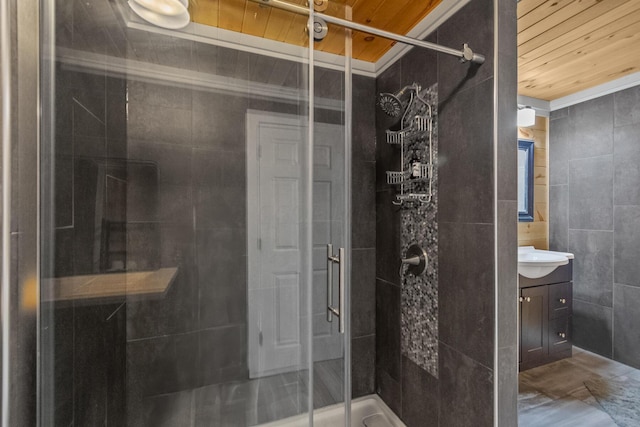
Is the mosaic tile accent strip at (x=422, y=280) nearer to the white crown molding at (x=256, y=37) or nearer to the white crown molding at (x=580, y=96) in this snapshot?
the white crown molding at (x=256, y=37)

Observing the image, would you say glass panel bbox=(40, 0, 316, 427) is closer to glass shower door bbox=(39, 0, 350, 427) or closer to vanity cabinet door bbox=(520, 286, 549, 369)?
glass shower door bbox=(39, 0, 350, 427)

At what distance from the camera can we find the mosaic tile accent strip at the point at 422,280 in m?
1.51

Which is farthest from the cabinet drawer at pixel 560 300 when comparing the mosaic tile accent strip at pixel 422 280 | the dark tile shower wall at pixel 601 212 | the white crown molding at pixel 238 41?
the white crown molding at pixel 238 41

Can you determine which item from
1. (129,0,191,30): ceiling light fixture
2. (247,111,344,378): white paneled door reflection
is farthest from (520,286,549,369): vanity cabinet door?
(129,0,191,30): ceiling light fixture

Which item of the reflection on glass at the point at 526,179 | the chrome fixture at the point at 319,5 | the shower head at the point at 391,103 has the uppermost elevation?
the chrome fixture at the point at 319,5

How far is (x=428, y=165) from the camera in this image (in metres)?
1.51

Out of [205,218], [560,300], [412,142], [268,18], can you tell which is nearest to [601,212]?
[560,300]

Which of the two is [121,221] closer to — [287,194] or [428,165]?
[287,194]

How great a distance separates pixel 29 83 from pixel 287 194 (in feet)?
2.77

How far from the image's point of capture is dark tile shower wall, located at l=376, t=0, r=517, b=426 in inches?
46.6

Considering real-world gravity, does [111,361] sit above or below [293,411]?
above

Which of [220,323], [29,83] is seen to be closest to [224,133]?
[29,83]

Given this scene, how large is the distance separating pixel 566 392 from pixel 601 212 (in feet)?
5.21

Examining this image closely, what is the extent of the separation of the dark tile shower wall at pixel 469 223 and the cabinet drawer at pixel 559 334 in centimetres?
160
